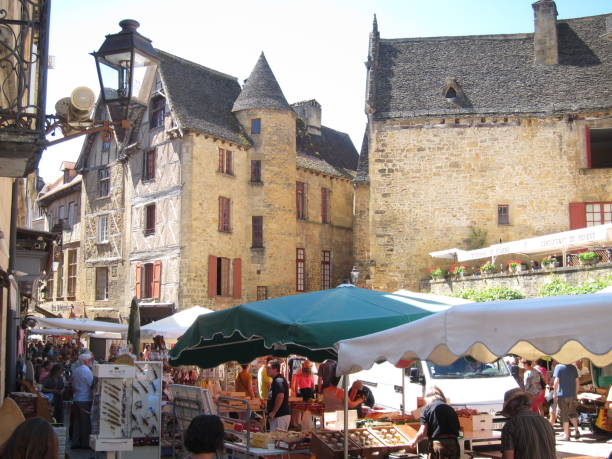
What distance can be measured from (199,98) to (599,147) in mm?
15830

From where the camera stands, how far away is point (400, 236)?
26.2m

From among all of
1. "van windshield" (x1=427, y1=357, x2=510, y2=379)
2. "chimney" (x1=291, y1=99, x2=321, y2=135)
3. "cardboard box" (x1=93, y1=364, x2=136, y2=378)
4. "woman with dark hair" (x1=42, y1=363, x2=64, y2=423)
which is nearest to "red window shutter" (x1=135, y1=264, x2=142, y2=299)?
"chimney" (x1=291, y1=99, x2=321, y2=135)

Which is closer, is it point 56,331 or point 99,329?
point 99,329

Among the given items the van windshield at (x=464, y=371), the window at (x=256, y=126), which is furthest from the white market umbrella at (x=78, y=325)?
the window at (x=256, y=126)

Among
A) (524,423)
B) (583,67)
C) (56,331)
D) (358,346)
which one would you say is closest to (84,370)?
(358,346)

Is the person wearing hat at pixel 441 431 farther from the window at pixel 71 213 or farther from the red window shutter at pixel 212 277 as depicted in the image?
the window at pixel 71 213

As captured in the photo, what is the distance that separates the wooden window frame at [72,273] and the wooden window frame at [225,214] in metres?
9.68

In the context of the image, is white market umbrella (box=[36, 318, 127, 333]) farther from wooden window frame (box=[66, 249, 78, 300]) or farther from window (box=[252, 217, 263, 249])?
wooden window frame (box=[66, 249, 78, 300])

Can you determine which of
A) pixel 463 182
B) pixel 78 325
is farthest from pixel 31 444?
pixel 463 182

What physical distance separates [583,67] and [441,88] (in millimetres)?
5169

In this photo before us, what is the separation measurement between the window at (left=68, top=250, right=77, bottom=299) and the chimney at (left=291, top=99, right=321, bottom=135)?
1281cm

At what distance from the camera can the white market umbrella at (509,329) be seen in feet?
16.8

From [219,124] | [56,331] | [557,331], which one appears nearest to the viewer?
[557,331]

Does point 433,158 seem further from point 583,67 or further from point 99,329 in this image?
point 99,329
